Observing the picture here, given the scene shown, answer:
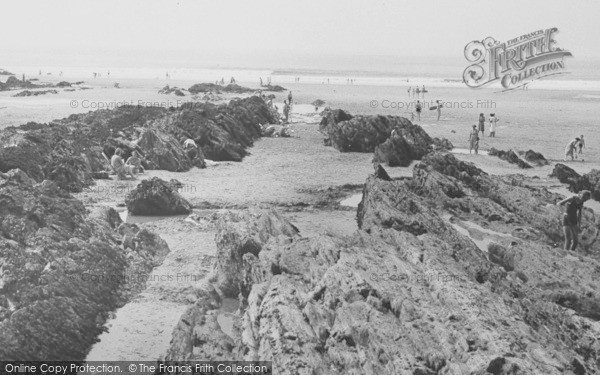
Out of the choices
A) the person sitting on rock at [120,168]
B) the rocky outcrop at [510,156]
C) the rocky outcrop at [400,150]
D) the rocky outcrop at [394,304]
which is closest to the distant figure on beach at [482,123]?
the rocky outcrop at [510,156]

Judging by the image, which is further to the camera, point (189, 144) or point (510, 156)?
point (510, 156)

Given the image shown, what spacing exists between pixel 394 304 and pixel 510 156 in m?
23.0

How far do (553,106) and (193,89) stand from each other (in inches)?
1615

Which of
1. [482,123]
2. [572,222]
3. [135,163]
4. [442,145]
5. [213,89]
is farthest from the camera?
[213,89]

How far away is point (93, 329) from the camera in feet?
34.2

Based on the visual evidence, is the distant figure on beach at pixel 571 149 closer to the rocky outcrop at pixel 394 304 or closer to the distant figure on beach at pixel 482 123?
the distant figure on beach at pixel 482 123

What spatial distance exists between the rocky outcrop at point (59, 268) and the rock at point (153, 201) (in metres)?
2.63

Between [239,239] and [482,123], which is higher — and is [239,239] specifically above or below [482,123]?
below

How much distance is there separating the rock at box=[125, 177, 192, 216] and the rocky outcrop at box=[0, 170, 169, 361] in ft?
8.62

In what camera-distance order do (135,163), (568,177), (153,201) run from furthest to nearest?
(135,163) → (568,177) → (153,201)

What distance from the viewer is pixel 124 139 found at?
88.3 ft

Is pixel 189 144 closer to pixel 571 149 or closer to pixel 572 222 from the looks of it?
pixel 572 222

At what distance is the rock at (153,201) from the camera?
1815 cm

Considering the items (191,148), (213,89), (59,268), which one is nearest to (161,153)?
(191,148)
